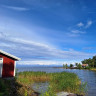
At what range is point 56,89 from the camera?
16.0 meters

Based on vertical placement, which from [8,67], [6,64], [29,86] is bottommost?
[29,86]

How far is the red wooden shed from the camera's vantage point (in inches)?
610

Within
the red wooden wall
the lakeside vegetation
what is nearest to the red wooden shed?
the red wooden wall

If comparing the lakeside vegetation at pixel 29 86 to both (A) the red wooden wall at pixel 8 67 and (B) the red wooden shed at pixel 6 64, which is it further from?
(B) the red wooden shed at pixel 6 64

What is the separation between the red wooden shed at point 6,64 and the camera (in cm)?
1550

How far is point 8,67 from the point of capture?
16266mm

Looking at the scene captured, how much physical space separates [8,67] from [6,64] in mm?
531

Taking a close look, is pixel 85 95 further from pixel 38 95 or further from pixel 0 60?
pixel 0 60

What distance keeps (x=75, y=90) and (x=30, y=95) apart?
5965 mm

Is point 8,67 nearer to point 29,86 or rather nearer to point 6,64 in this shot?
point 6,64

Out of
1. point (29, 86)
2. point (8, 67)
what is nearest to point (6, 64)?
point (8, 67)

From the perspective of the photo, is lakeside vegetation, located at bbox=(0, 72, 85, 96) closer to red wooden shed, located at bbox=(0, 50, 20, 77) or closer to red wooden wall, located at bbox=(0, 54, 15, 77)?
red wooden wall, located at bbox=(0, 54, 15, 77)

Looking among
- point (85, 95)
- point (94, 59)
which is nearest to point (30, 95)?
point (85, 95)

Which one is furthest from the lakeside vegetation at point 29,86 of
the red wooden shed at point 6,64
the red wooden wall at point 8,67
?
the red wooden shed at point 6,64
